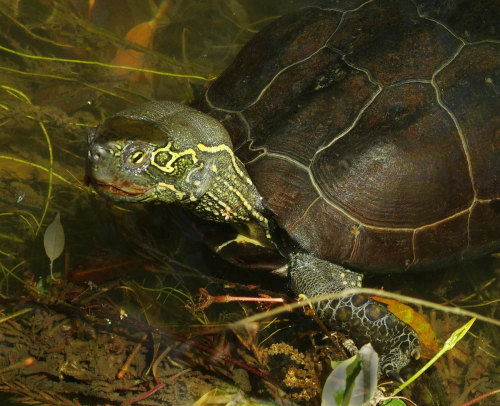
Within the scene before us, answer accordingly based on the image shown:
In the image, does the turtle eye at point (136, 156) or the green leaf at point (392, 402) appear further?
the green leaf at point (392, 402)

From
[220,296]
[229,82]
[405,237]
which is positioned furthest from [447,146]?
[220,296]

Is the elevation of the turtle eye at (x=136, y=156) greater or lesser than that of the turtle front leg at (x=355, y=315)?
greater

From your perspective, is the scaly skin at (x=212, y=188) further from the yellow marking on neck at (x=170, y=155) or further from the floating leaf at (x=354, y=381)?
the floating leaf at (x=354, y=381)

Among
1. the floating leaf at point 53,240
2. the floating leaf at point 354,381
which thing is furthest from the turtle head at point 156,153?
A: the floating leaf at point 354,381

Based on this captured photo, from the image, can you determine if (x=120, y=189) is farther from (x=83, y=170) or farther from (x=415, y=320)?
(x=415, y=320)

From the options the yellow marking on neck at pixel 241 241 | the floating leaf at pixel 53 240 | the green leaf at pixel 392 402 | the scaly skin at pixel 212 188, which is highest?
the scaly skin at pixel 212 188
